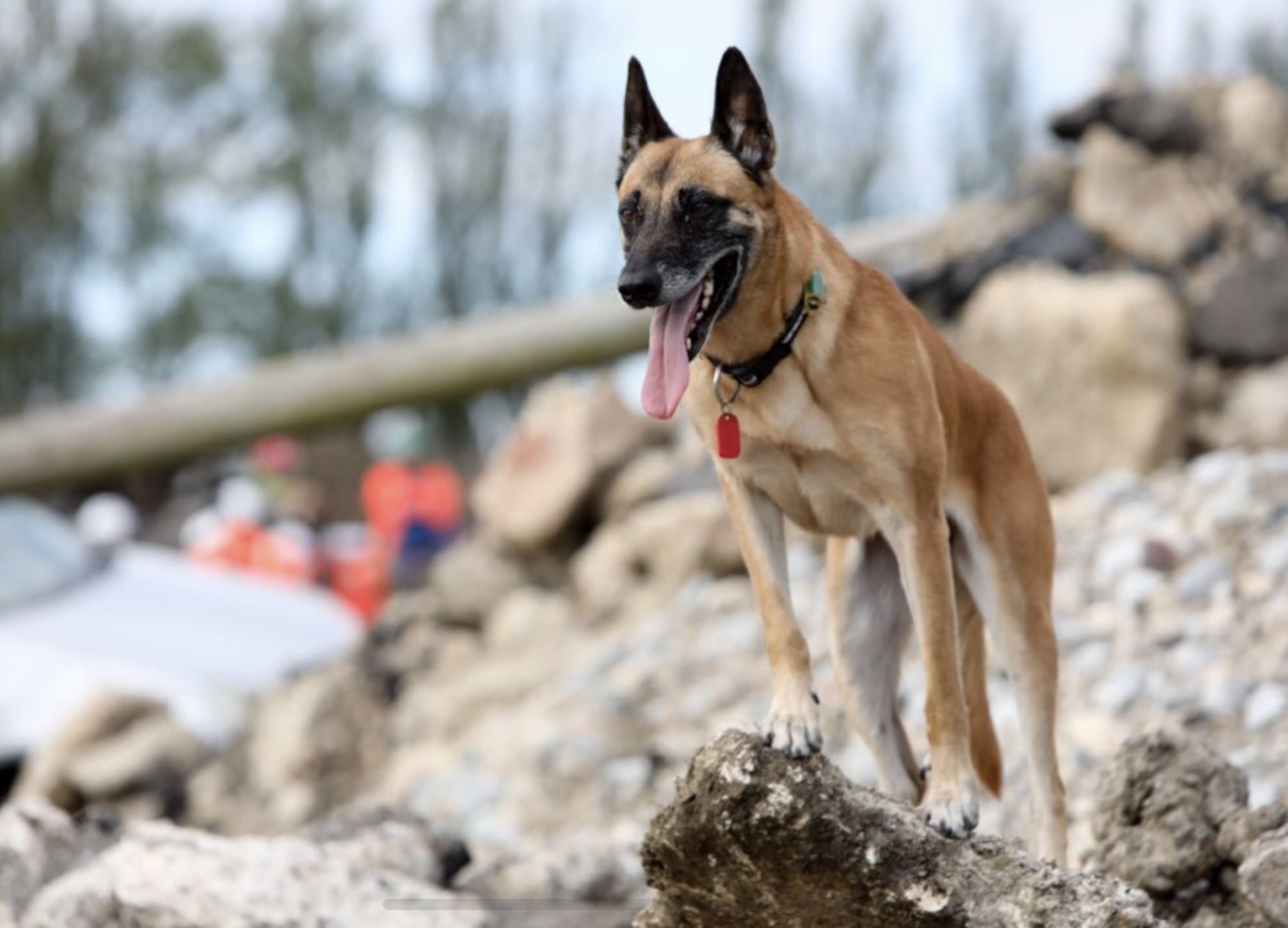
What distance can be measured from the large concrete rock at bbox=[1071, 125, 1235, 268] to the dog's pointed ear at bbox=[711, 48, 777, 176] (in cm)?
827

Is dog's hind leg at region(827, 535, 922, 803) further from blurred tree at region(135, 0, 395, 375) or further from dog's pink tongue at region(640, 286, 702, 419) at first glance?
blurred tree at region(135, 0, 395, 375)

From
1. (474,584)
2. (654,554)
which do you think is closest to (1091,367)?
(654,554)

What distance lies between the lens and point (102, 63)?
3369 cm

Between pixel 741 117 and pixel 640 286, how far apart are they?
2.31 feet

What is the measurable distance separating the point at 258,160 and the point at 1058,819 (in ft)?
103

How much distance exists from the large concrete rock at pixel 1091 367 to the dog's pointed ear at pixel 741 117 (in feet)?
22.6

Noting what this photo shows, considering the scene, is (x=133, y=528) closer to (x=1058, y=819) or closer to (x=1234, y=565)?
(x=1234, y=565)

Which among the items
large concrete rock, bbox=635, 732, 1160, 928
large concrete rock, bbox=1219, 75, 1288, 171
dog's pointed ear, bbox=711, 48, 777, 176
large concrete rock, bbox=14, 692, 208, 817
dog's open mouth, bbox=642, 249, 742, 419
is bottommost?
large concrete rock, bbox=635, 732, 1160, 928

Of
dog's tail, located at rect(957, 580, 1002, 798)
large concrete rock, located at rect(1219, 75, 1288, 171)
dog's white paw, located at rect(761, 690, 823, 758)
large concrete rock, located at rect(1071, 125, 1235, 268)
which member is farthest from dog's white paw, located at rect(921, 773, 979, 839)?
large concrete rock, located at rect(1219, 75, 1288, 171)

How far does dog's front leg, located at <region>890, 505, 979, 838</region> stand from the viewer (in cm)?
477

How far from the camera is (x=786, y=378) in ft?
15.3

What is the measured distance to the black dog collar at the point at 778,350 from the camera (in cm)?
465

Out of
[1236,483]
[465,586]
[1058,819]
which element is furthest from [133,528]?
[1058,819]

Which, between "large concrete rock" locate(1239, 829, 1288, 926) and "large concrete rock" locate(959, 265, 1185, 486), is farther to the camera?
"large concrete rock" locate(959, 265, 1185, 486)
